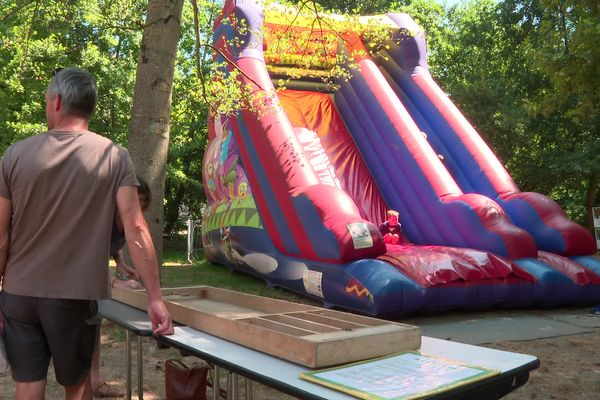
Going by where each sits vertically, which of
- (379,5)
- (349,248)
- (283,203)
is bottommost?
(349,248)

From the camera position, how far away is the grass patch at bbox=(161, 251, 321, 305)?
6.53 metres

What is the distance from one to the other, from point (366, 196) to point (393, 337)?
18.5 ft

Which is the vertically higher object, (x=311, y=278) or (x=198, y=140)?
(x=198, y=140)

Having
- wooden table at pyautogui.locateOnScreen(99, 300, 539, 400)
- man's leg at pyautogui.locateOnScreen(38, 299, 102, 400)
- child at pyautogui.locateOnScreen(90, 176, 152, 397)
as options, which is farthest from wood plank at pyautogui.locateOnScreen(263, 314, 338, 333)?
child at pyautogui.locateOnScreen(90, 176, 152, 397)

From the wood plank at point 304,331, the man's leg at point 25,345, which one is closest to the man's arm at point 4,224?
the man's leg at point 25,345

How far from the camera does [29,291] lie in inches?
63.0

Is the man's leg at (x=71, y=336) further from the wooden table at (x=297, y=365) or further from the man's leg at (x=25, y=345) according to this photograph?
the wooden table at (x=297, y=365)

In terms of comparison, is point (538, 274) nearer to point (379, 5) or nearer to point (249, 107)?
point (249, 107)

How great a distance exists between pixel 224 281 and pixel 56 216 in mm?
6316

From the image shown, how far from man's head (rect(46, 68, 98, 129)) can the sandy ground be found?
6.44 ft

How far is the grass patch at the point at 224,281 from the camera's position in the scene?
6527 mm

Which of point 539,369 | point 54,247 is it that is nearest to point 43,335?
point 54,247

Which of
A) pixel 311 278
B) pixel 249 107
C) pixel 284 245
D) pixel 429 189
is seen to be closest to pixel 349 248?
pixel 311 278

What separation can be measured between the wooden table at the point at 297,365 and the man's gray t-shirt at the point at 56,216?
15.1 inches
